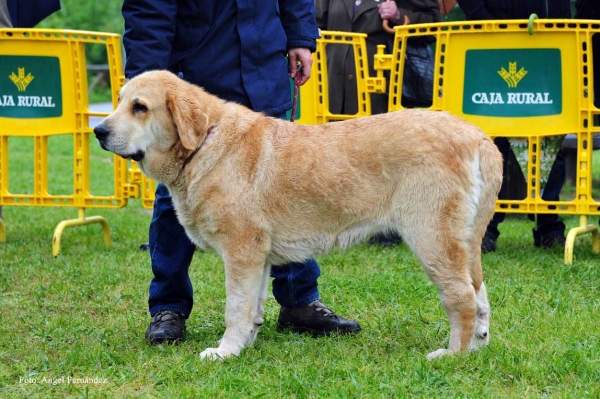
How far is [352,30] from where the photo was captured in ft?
27.9

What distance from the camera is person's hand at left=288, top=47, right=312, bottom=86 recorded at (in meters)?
5.09

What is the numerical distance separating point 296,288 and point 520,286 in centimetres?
175

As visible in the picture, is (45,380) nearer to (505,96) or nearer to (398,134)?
(398,134)


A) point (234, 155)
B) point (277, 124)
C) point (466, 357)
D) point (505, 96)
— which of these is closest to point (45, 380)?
point (234, 155)

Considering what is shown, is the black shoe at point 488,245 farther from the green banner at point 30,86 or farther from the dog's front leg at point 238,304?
the green banner at point 30,86

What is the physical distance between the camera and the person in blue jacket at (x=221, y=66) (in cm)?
466

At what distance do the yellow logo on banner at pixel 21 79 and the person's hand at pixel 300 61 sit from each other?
11.4 ft

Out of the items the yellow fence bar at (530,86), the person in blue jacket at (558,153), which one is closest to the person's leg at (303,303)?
the yellow fence bar at (530,86)

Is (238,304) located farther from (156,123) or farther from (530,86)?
(530,86)

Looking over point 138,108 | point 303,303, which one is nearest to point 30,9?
point 138,108

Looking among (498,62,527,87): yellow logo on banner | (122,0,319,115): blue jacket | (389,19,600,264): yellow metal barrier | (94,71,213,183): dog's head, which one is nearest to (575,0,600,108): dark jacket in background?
(389,19,600,264): yellow metal barrier

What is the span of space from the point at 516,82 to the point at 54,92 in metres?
3.96

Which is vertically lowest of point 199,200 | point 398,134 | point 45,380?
point 45,380

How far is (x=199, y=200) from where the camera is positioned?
4.43m
